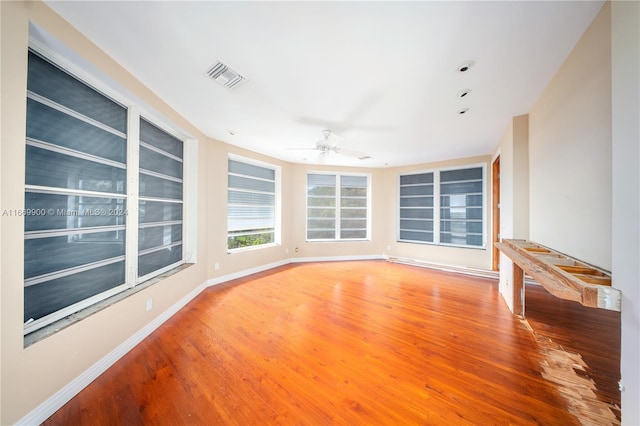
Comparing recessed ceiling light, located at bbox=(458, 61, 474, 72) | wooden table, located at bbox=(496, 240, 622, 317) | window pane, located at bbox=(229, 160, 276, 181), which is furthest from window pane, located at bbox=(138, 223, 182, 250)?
recessed ceiling light, located at bbox=(458, 61, 474, 72)

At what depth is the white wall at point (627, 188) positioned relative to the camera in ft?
2.98

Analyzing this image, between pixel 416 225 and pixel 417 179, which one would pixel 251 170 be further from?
pixel 416 225

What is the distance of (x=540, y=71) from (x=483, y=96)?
0.44 metres

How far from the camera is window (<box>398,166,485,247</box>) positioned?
4758 millimetres

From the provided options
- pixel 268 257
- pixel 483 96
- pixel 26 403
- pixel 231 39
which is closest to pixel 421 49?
pixel 483 96

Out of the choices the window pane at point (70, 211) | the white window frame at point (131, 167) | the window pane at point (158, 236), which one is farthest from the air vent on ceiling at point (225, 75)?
the window pane at point (158, 236)

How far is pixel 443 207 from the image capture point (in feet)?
17.0

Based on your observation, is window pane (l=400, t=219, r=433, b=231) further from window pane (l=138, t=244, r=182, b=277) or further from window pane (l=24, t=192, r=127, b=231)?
window pane (l=24, t=192, r=127, b=231)

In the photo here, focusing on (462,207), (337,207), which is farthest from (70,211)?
(462,207)

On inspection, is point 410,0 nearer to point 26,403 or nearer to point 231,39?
point 231,39

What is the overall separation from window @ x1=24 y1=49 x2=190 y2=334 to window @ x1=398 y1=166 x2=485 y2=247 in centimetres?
553

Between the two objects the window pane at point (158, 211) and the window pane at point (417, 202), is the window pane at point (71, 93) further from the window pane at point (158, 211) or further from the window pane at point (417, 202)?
the window pane at point (417, 202)

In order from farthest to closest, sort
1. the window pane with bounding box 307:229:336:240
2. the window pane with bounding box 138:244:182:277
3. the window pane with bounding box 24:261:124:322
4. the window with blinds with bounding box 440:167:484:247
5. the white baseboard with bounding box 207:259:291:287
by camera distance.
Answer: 1. the window pane with bounding box 307:229:336:240
2. the window with blinds with bounding box 440:167:484:247
3. the white baseboard with bounding box 207:259:291:287
4. the window pane with bounding box 138:244:182:277
5. the window pane with bounding box 24:261:124:322

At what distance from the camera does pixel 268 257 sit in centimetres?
481
